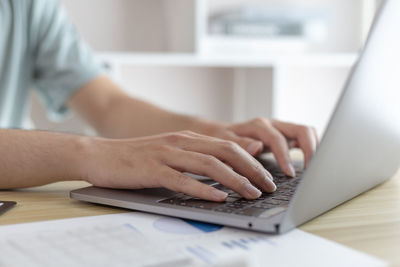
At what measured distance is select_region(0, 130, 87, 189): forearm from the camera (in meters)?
0.70

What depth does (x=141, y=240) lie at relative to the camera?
479 millimetres

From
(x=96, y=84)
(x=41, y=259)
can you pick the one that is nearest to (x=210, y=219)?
(x=41, y=259)

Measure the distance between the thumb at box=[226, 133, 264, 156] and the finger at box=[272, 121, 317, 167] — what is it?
65mm

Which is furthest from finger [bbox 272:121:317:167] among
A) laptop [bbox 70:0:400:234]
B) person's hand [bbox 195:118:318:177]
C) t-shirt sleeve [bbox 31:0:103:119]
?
t-shirt sleeve [bbox 31:0:103:119]

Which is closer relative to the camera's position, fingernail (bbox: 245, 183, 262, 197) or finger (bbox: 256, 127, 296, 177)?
fingernail (bbox: 245, 183, 262, 197)

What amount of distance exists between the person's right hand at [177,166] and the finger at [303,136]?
261 mm

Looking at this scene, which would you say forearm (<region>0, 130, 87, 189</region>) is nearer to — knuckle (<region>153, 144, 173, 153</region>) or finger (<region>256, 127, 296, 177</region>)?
knuckle (<region>153, 144, 173, 153</region>)

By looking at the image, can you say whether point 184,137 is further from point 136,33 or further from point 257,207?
point 136,33

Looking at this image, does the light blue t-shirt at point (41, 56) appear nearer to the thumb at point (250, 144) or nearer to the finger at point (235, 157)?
the thumb at point (250, 144)

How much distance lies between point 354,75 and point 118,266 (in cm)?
27

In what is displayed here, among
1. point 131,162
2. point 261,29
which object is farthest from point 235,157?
point 261,29

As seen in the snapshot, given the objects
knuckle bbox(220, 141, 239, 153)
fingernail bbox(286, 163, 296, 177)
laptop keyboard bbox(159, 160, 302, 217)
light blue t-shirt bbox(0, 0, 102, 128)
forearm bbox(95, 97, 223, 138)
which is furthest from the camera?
light blue t-shirt bbox(0, 0, 102, 128)

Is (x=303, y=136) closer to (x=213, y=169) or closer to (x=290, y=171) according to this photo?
(x=290, y=171)

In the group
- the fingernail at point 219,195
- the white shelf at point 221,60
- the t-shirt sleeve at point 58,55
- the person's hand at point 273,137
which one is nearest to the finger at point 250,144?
the person's hand at point 273,137
